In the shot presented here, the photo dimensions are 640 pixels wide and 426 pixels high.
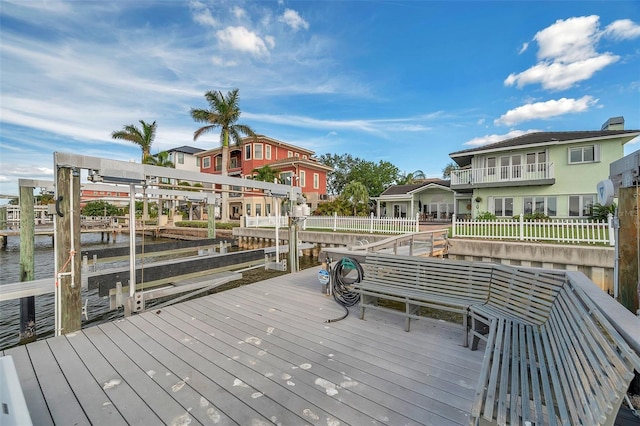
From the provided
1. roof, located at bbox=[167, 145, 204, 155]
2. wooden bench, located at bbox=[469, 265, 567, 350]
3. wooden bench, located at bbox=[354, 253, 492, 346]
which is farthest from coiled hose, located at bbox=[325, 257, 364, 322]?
roof, located at bbox=[167, 145, 204, 155]

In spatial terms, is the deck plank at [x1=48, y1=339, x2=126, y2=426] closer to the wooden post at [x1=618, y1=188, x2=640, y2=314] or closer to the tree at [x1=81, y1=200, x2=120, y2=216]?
the wooden post at [x1=618, y1=188, x2=640, y2=314]

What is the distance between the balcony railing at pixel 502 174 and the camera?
1688 centimetres

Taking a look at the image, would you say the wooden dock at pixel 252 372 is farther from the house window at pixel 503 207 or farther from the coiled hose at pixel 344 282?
the house window at pixel 503 207

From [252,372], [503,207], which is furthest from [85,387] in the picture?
[503,207]

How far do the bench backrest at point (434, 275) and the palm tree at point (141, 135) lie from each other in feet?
106

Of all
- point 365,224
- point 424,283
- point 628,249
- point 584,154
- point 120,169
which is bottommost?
point 424,283

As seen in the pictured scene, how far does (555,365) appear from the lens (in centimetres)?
214

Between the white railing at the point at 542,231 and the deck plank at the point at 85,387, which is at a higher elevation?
the white railing at the point at 542,231

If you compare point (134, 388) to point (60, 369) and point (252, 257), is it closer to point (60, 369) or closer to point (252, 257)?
point (60, 369)

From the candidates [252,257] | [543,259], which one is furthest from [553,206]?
[252,257]

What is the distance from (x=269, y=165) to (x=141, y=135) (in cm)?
1449

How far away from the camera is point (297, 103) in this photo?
26047 millimetres

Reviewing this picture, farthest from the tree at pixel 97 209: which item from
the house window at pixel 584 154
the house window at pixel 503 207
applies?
the house window at pixel 584 154

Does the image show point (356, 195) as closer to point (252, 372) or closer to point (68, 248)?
point (68, 248)
